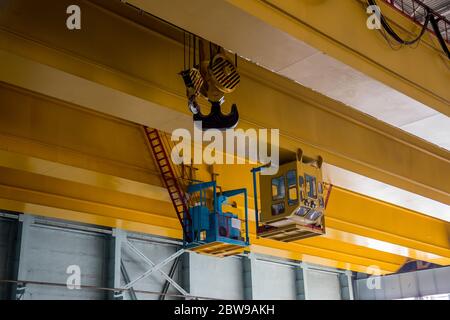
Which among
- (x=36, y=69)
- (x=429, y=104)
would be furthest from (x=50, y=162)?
(x=429, y=104)

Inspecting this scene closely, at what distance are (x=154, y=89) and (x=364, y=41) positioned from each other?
9.21 feet

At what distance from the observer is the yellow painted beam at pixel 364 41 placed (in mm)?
6637

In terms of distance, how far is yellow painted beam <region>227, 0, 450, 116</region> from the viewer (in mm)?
6637

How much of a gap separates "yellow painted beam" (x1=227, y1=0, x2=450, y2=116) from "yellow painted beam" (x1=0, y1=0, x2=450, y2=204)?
171 centimetres

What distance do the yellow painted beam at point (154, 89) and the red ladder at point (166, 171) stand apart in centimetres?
120

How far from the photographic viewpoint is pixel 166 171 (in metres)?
10.3

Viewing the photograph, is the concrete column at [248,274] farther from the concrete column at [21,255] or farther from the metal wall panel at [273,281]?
the concrete column at [21,255]

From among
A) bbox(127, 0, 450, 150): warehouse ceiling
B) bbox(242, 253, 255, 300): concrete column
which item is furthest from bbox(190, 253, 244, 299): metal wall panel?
bbox(127, 0, 450, 150): warehouse ceiling

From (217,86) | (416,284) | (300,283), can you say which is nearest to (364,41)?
(217,86)

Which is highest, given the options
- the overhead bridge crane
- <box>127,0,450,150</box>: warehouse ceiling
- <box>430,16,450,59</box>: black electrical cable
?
<box>430,16,450,59</box>: black electrical cable

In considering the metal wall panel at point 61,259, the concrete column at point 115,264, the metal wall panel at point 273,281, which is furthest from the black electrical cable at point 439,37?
the metal wall panel at point 273,281

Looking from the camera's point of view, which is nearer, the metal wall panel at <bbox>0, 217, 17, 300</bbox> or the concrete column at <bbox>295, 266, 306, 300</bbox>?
the metal wall panel at <bbox>0, 217, 17, 300</bbox>

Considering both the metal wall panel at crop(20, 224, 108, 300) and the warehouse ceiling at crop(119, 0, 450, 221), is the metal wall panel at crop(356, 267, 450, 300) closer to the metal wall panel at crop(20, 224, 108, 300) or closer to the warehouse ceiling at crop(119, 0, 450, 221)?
the metal wall panel at crop(20, 224, 108, 300)

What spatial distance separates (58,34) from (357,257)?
466 inches
